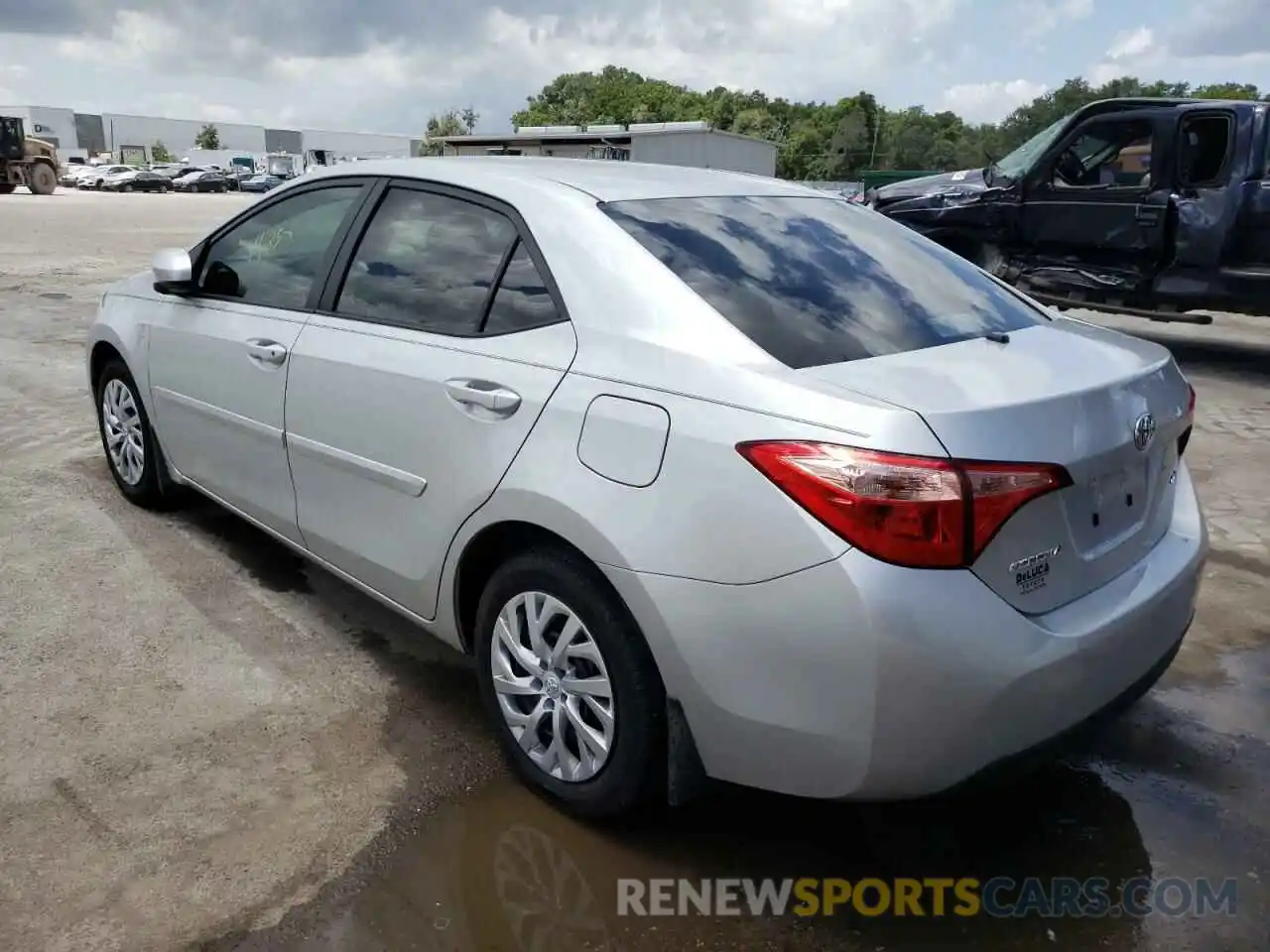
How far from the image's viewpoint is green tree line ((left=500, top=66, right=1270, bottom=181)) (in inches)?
1885

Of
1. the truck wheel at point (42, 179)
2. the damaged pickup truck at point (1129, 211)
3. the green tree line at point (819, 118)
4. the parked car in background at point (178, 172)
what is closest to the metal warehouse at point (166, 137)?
the green tree line at point (819, 118)

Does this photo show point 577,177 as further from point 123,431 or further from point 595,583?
point 123,431

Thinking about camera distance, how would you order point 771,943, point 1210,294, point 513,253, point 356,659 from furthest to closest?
point 1210,294 → point 356,659 → point 513,253 → point 771,943

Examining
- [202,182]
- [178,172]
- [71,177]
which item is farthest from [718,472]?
[178,172]

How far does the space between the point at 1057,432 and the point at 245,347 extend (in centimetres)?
271

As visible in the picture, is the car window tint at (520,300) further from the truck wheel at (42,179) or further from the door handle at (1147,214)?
the truck wheel at (42,179)

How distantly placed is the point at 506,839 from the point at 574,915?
1.05ft

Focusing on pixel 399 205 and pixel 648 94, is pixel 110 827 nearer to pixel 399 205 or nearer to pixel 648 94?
pixel 399 205

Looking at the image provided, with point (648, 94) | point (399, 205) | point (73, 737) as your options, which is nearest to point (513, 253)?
point (399, 205)

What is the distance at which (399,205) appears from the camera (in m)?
3.27

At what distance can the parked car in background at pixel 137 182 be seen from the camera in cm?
5534

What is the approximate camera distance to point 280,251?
3.75 metres

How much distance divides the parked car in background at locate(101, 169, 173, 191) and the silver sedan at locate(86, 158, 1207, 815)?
6001 cm

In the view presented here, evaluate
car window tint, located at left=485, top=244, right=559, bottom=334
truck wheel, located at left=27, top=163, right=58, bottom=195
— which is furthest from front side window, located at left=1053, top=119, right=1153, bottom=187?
truck wheel, located at left=27, top=163, right=58, bottom=195
